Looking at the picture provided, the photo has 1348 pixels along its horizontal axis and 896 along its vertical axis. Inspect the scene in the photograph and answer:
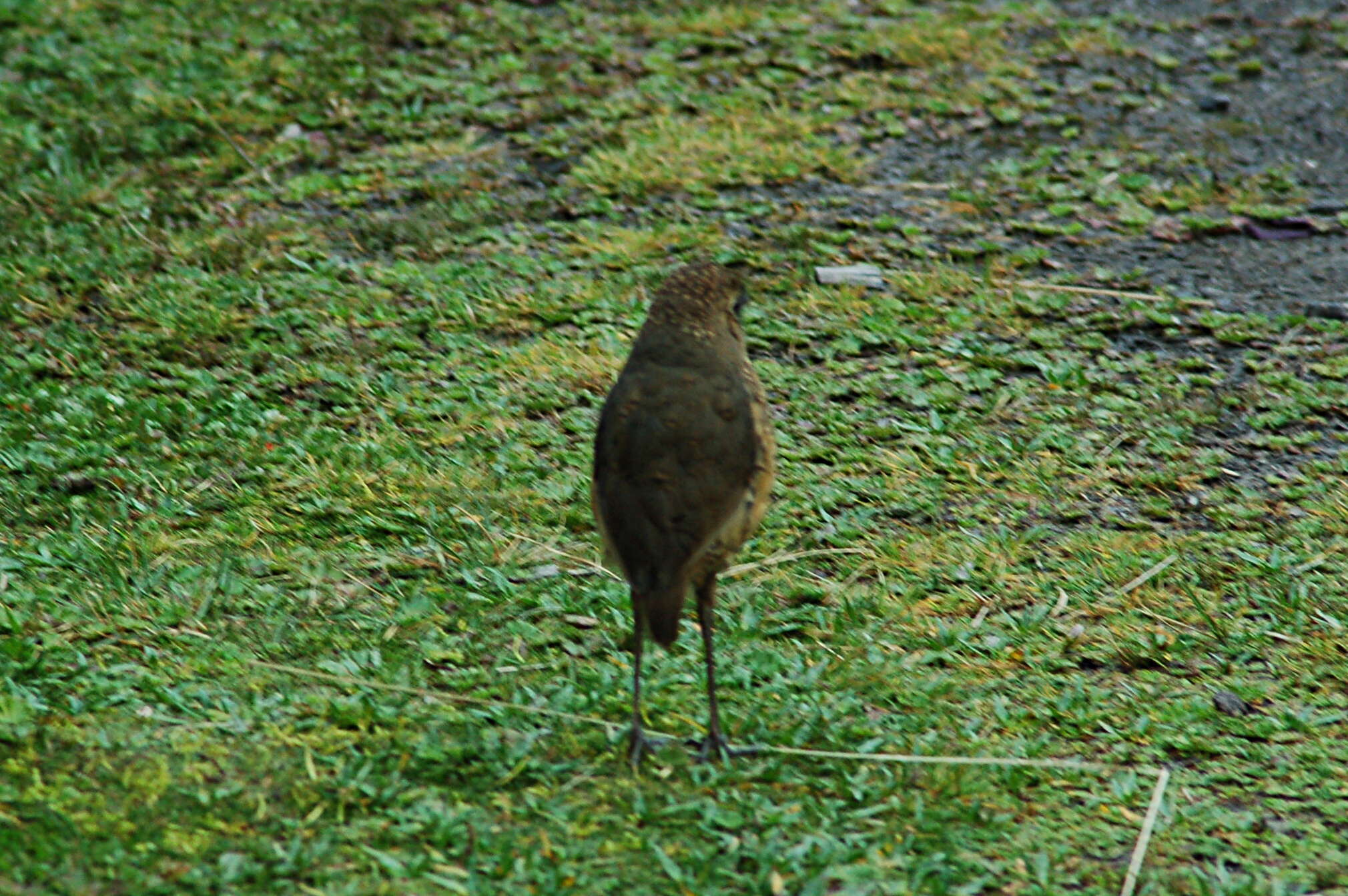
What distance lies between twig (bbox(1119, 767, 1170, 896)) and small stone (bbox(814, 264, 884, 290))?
3.12 meters

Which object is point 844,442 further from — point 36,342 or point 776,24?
point 776,24

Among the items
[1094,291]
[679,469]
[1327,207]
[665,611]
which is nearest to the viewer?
[665,611]

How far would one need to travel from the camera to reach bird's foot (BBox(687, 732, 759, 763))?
153 inches

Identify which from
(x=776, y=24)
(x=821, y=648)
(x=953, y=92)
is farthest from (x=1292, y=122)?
(x=821, y=648)

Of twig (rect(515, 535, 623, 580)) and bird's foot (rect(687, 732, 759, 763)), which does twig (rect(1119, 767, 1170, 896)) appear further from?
twig (rect(515, 535, 623, 580))

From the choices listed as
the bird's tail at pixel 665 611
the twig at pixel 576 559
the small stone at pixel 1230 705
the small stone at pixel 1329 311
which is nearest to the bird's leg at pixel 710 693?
the bird's tail at pixel 665 611

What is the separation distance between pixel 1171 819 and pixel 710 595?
126 centimetres

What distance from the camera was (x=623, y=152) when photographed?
7664 millimetres

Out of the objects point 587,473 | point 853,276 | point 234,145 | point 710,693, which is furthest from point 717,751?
point 234,145

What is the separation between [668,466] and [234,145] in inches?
186

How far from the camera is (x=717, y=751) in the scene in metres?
3.90

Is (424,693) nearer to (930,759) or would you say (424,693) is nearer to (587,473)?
(930,759)

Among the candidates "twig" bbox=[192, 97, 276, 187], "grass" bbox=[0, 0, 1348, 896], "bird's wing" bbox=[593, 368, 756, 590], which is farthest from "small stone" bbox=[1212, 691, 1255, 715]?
"twig" bbox=[192, 97, 276, 187]

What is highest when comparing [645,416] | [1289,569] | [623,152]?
[645,416]
